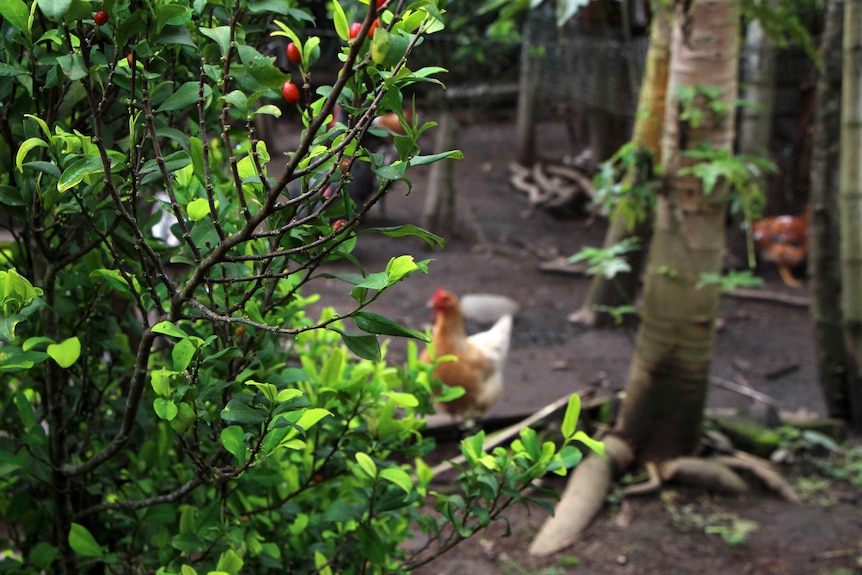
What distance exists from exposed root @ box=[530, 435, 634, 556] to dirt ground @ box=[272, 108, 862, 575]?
0.17ft

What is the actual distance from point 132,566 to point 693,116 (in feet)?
9.34

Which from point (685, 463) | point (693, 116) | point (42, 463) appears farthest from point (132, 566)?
point (685, 463)

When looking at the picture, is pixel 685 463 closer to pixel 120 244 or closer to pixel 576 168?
pixel 120 244

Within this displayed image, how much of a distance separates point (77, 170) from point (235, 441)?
37 cm

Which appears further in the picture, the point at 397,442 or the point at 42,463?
the point at 397,442

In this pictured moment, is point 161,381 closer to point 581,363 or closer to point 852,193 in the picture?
point 852,193

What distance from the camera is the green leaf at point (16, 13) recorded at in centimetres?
100

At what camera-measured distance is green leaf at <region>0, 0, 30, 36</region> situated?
100 centimetres

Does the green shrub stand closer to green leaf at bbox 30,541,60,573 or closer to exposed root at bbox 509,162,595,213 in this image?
green leaf at bbox 30,541,60,573

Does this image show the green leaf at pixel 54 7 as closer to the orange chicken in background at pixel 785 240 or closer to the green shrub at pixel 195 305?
the green shrub at pixel 195 305

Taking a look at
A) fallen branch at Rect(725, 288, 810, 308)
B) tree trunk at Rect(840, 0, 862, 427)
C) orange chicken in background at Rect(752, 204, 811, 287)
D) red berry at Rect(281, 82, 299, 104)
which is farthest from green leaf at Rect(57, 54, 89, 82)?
orange chicken in background at Rect(752, 204, 811, 287)

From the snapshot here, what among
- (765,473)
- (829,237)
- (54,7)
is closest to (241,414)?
(54,7)

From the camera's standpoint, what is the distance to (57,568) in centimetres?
149

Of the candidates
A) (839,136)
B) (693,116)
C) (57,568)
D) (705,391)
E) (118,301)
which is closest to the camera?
(57,568)
